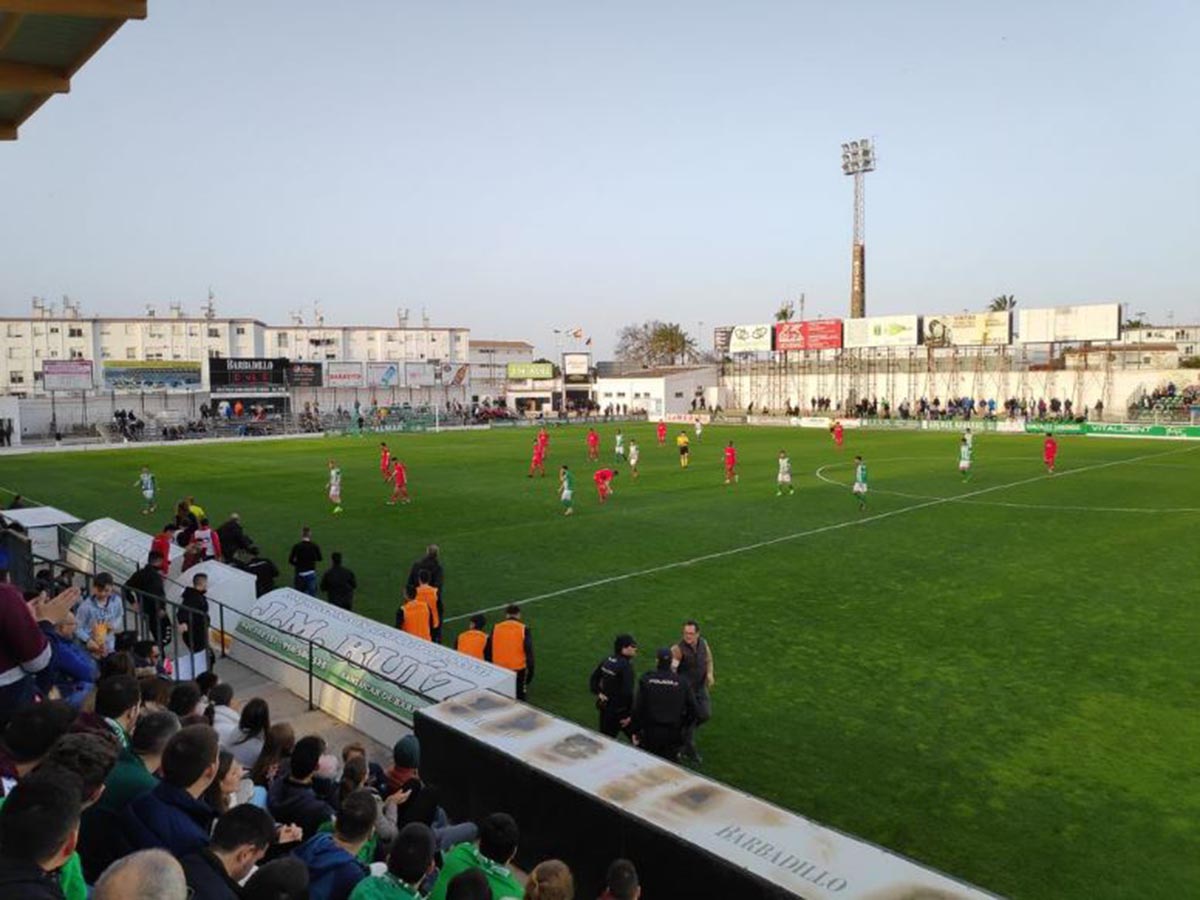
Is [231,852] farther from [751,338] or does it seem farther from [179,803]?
[751,338]

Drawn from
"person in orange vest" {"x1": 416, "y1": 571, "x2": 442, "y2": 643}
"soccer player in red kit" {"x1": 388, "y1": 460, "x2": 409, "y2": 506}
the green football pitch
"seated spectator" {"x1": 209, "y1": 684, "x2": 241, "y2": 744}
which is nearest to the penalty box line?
the green football pitch

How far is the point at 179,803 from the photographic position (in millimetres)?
3846

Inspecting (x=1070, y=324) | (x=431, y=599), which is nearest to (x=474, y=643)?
(x=431, y=599)

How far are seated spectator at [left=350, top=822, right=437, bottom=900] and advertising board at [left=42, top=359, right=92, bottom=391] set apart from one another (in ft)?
214

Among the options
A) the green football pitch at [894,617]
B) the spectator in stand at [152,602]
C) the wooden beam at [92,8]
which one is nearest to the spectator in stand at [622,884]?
the green football pitch at [894,617]

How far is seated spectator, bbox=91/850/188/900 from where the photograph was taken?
2572 mm

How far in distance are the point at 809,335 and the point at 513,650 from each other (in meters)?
72.9

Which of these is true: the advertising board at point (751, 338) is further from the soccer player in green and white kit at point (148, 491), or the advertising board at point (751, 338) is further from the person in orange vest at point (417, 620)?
the person in orange vest at point (417, 620)

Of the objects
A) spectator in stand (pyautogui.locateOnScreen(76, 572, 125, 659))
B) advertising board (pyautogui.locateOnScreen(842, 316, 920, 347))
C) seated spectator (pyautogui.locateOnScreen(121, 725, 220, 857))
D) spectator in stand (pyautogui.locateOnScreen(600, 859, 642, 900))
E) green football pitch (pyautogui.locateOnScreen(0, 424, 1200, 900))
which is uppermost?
advertising board (pyautogui.locateOnScreen(842, 316, 920, 347))

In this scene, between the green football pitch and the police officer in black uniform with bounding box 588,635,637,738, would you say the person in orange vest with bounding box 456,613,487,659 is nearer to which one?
the green football pitch

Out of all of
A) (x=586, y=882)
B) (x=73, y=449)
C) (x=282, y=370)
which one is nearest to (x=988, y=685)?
(x=586, y=882)

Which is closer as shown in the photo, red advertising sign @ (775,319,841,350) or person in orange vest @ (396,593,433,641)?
person in orange vest @ (396,593,433,641)

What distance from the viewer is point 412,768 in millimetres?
5797

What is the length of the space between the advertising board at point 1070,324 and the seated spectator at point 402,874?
237ft
